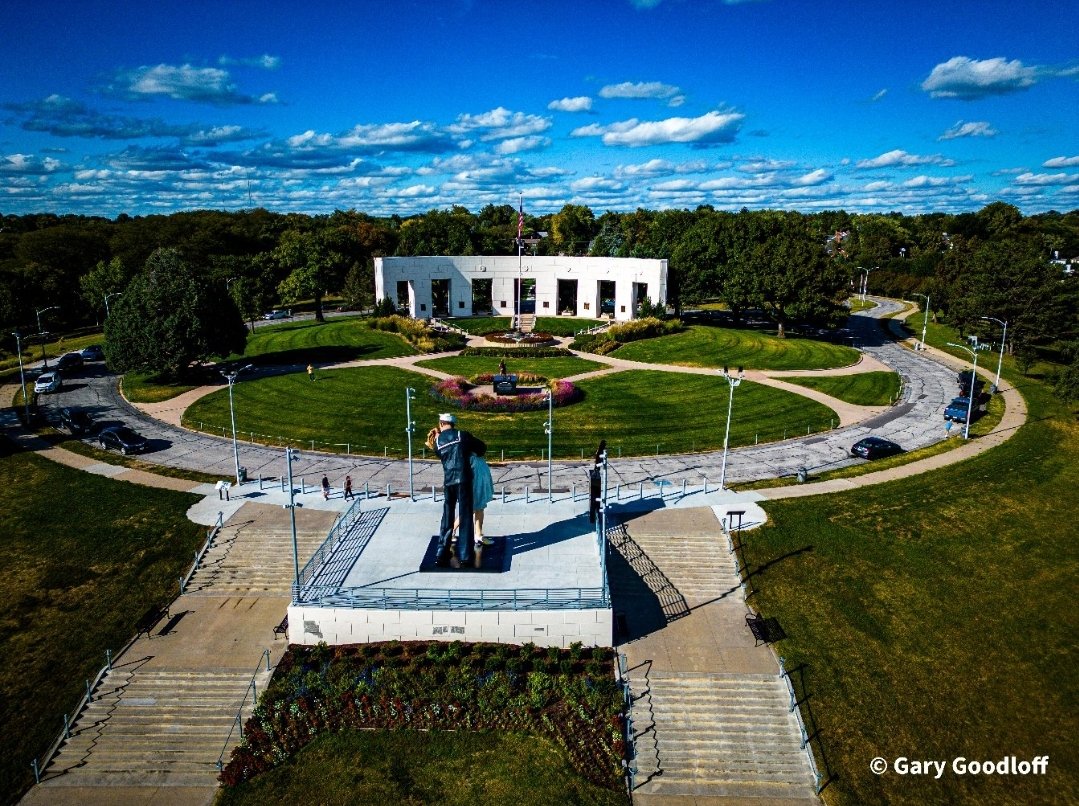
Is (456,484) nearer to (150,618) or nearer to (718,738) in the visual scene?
(718,738)

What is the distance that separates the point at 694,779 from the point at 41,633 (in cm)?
2460

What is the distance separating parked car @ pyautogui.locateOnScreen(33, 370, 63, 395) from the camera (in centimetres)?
5903

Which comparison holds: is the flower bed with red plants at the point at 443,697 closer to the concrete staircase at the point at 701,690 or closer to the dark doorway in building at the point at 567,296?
the concrete staircase at the point at 701,690

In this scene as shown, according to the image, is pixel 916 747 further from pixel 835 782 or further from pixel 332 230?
pixel 332 230

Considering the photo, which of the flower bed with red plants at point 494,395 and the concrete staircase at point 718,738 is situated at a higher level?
the flower bed with red plants at point 494,395

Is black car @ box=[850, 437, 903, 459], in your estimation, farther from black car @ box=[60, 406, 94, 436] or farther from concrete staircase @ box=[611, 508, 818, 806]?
black car @ box=[60, 406, 94, 436]

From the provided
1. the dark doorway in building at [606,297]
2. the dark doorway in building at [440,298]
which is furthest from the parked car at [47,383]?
the dark doorway in building at [606,297]

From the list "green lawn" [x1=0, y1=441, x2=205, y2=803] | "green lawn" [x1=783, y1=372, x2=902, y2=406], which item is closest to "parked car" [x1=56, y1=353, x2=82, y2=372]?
"green lawn" [x1=0, y1=441, x2=205, y2=803]

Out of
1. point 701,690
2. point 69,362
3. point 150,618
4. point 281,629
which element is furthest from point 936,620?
point 69,362

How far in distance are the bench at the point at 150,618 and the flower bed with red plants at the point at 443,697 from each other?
6.33 m

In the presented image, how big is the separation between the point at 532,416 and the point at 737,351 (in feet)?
103

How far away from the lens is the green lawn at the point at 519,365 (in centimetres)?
6438

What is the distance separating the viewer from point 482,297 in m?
106

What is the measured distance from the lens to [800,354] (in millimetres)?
72438
